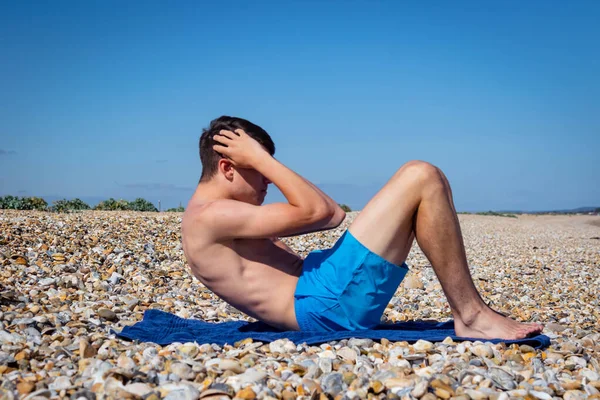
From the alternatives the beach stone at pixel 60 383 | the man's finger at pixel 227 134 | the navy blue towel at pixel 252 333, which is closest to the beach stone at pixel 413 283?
the navy blue towel at pixel 252 333

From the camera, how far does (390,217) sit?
11.7 feet

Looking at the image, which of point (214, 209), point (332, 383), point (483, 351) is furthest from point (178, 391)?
point (483, 351)

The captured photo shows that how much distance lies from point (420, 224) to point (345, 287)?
64 centimetres

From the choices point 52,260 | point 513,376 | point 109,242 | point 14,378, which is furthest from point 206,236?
point 109,242

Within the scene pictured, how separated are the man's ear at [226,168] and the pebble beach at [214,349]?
1.13 m

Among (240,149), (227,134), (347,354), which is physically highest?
(227,134)

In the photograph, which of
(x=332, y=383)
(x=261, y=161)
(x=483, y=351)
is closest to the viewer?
(x=332, y=383)

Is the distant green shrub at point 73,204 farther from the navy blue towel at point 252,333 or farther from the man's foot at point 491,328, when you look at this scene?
the man's foot at point 491,328

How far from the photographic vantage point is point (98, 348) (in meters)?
3.71

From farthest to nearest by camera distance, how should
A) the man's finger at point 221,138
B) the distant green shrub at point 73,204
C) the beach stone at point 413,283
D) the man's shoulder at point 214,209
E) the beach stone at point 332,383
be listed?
the distant green shrub at point 73,204 < the beach stone at point 413,283 < the man's finger at point 221,138 < the man's shoulder at point 214,209 < the beach stone at point 332,383

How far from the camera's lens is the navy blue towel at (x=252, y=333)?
12.2ft

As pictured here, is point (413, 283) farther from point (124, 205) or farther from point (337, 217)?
point (124, 205)

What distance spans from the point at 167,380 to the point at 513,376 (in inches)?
76.3

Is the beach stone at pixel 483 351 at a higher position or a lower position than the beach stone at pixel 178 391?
higher
